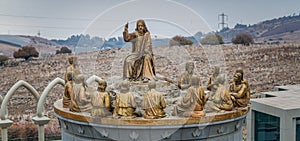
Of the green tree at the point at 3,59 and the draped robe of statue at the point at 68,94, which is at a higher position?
the green tree at the point at 3,59

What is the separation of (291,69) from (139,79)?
20988 mm

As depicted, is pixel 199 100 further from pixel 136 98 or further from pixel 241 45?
pixel 241 45

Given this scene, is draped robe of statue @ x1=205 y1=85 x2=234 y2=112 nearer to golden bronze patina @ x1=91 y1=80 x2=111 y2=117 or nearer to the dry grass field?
golden bronze patina @ x1=91 y1=80 x2=111 y2=117

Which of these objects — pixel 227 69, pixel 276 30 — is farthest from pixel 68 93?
pixel 276 30

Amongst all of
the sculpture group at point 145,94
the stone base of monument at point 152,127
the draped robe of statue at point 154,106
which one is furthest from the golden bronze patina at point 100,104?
the draped robe of statue at point 154,106

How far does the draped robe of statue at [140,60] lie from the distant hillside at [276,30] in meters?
21.1

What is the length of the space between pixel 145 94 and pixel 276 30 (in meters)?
28.9

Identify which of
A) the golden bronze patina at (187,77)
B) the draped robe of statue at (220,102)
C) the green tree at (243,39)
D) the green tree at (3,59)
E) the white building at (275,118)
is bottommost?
the white building at (275,118)

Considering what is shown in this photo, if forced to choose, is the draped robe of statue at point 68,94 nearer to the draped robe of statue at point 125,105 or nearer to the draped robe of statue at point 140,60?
the draped robe of statue at point 140,60

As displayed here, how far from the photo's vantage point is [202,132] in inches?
310

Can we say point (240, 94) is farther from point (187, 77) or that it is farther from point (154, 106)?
point (154, 106)

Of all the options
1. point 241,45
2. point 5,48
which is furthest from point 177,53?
point 5,48

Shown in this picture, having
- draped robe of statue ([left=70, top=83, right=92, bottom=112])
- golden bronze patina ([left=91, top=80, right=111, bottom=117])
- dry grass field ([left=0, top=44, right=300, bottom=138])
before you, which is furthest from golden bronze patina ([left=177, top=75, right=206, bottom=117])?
dry grass field ([left=0, top=44, right=300, bottom=138])

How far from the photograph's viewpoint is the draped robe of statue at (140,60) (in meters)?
9.46
